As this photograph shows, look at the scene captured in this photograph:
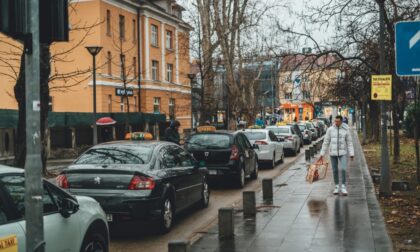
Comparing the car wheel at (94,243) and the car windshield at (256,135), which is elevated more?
the car windshield at (256,135)

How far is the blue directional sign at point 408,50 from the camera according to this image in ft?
23.2

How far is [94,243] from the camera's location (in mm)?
6328

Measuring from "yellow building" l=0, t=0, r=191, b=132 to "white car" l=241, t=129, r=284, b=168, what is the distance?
13.2 meters

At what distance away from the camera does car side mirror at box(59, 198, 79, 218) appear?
18.6 feet

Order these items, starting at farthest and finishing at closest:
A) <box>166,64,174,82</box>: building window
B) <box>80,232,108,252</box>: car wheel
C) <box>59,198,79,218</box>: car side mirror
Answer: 1. <box>166,64,174,82</box>: building window
2. <box>80,232,108,252</box>: car wheel
3. <box>59,198,79,218</box>: car side mirror

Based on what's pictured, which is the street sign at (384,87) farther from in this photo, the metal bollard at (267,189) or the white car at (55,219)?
the white car at (55,219)

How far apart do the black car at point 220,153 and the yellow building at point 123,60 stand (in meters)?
20.0

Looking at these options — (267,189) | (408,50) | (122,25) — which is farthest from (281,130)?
(408,50)

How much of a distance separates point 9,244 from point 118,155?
5.08 meters

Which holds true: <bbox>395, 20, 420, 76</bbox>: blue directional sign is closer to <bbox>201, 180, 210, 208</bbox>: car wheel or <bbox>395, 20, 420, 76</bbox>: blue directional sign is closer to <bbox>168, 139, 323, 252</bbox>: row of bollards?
<bbox>168, 139, 323, 252</bbox>: row of bollards

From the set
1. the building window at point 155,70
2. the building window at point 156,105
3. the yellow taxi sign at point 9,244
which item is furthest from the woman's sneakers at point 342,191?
the building window at point 155,70

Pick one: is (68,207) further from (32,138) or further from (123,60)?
(123,60)

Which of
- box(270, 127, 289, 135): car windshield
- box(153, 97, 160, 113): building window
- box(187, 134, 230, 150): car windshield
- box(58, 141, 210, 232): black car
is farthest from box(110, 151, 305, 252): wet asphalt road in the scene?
box(153, 97, 160, 113): building window

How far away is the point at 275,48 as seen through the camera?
19328mm
